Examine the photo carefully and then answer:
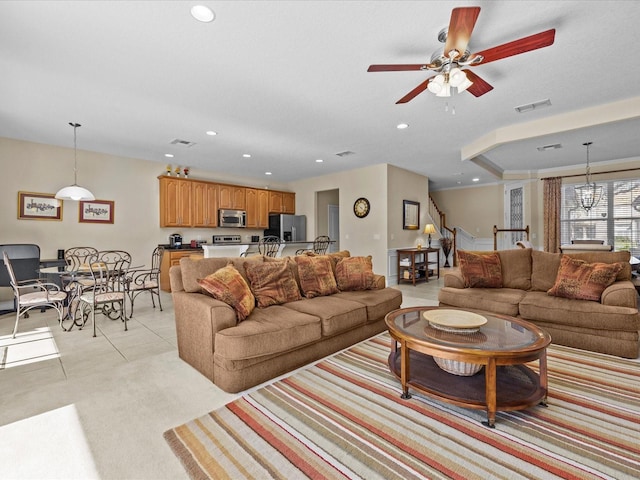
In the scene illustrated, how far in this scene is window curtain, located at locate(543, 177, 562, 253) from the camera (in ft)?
24.0

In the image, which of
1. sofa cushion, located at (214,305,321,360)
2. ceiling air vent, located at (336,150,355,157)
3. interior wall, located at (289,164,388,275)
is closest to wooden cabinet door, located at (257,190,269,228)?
interior wall, located at (289,164,388,275)

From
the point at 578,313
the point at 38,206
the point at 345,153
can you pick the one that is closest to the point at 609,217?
the point at 578,313

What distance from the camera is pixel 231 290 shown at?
252 centimetres

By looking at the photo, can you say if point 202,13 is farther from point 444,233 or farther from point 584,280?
point 444,233

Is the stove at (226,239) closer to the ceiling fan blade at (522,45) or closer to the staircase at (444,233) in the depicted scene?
the staircase at (444,233)

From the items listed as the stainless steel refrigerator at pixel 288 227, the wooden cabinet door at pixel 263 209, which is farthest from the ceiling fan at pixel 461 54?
the wooden cabinet door at pixel 263 209

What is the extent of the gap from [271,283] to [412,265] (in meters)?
4.58

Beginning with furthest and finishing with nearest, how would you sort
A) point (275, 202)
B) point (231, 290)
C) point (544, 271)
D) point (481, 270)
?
point (275, 202) < point (481, 270) < point (544, 271) < point (231, 290)

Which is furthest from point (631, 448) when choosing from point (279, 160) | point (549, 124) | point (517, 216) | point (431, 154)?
point (517, 216)

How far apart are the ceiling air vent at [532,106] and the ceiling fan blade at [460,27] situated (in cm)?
208

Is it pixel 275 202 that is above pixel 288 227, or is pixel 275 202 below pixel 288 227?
above

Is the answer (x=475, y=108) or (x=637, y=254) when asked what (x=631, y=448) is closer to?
(x=475, y=108)

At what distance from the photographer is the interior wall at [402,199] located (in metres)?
6.80

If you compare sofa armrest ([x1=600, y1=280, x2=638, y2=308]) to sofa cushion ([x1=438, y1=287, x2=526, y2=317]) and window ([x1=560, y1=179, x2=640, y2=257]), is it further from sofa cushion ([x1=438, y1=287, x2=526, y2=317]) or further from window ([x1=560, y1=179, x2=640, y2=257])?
window ([x1=560, y1=179, x2=640, y2=257])
